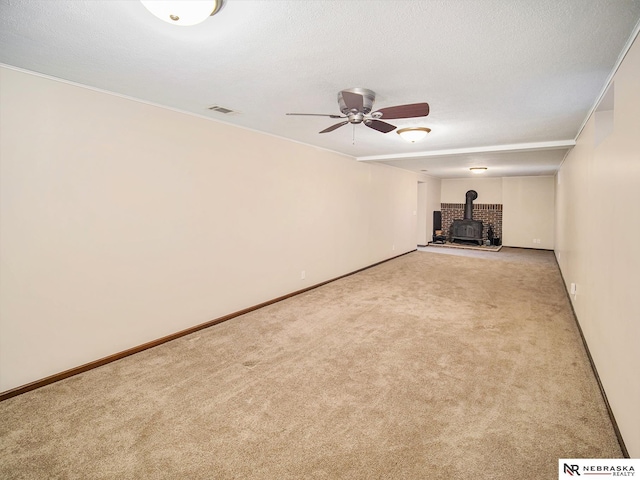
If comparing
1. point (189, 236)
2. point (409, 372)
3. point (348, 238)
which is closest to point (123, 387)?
point (189, 236)

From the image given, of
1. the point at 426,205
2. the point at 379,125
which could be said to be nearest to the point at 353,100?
the point at 379,125

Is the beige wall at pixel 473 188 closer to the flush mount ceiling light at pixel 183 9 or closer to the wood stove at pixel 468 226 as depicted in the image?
the wood stove at pixel 468 226

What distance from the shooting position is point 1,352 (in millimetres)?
2268

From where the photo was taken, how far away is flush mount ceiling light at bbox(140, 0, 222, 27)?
1.35 m

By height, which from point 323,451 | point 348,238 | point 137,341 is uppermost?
point 348,238

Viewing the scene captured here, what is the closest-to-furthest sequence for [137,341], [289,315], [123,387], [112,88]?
[123,387], [112,88], [137,341], [289,315]

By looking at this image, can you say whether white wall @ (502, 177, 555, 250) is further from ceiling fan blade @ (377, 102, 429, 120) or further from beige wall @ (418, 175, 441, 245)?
ceiling fan blade @ (377, 102, 429, 120)

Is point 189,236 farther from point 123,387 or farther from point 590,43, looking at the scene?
point 590,43

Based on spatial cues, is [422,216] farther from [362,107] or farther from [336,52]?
[336,52]

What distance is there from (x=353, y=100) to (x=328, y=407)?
2171 mm

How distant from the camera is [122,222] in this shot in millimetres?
2844

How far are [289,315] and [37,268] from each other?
2471 mm

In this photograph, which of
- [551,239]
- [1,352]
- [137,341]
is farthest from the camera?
[551,239]

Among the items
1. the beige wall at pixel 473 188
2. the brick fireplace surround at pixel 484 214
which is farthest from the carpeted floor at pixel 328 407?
the beige wall at pixel 473 188
